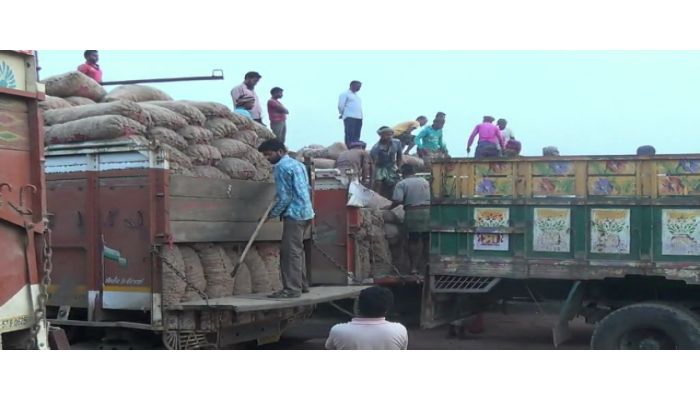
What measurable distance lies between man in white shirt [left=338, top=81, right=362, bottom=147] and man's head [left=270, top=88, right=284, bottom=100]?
117cm

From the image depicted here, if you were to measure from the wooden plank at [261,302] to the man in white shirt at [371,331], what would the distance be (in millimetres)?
1936

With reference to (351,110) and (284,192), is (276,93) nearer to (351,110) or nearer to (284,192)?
(351,110)

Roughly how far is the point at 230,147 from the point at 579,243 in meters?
3.44

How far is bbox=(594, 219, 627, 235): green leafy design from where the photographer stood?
280 inches

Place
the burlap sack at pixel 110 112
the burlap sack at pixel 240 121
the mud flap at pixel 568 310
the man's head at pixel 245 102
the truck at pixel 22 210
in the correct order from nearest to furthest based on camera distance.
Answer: the truck at pixel 22 210 → the burlap sack at pixel 110 112 → the mud flap at pixel 568 310 → the burlap sack at pixel 240 121 → the man's head at pixel 245 102

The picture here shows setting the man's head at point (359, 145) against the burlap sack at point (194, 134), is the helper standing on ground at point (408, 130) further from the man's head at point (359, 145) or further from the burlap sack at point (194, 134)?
the burlap sack at point (194, 134)

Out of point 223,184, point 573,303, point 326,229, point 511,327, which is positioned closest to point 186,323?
point 223,184

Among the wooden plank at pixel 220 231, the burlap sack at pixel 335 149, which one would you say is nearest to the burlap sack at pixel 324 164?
the burlap sack at pixel 335 149

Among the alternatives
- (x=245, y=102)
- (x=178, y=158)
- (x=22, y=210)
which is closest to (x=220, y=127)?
(x=178, y=158)

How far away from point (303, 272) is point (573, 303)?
104 inches

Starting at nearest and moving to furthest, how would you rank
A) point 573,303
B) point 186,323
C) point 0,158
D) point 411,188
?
point 0,158 < point 186,323 < point 573,303 < point 411,188

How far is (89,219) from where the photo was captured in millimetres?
6215

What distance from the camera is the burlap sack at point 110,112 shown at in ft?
21.0

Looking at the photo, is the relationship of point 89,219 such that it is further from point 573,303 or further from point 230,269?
point 573,303
